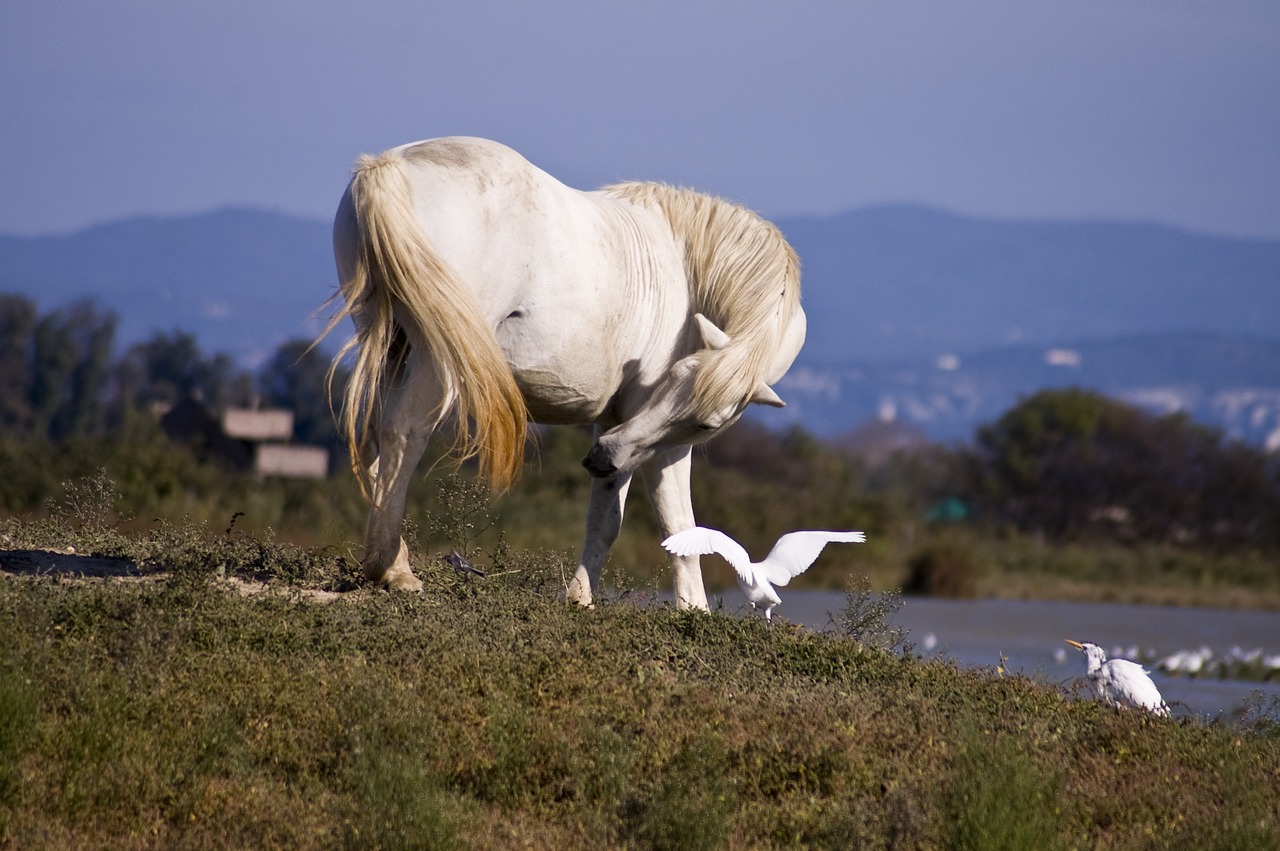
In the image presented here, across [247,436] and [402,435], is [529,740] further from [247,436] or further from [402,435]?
[247,436]

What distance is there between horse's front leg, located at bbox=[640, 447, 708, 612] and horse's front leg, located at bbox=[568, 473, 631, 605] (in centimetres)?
15

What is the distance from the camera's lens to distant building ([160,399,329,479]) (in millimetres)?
39031

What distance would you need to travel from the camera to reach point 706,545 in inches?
279

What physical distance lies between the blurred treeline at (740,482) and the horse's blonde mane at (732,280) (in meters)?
0.86

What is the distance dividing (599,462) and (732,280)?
3.40 ft

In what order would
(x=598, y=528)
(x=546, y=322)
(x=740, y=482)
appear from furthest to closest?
1. (x=740, y=482)
2. (x=598, y=528)
3. (x=546, y=322)

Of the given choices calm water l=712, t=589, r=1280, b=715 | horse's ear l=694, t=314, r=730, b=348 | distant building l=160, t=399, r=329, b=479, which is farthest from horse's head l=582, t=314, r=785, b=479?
distant building l=160, t=399, r=329, b=479

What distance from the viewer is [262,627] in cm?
609

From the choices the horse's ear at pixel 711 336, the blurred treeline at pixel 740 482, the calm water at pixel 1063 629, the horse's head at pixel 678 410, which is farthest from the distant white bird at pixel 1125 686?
the calm water at pixel 1063 629

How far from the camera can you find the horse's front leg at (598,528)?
7.48 metres

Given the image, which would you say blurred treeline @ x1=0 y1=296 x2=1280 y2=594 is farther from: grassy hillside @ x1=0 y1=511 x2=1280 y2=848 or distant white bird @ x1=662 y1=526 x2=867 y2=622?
grassy hillside @ x1=0 y1=511 x2=1280 y2=848

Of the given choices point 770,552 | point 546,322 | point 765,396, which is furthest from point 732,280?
point 770,552

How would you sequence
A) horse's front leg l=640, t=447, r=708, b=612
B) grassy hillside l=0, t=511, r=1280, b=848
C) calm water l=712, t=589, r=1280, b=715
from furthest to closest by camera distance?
calm water l=712, t=589, r=1280, b=715 → horse's front leg l=640, t=447, r=708, b=612 → grassy hillside l=0, t=511, r=1280, b=848

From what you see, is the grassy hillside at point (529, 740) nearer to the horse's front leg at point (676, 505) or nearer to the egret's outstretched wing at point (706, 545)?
the egret's outstretched wing at point (706, 545)
